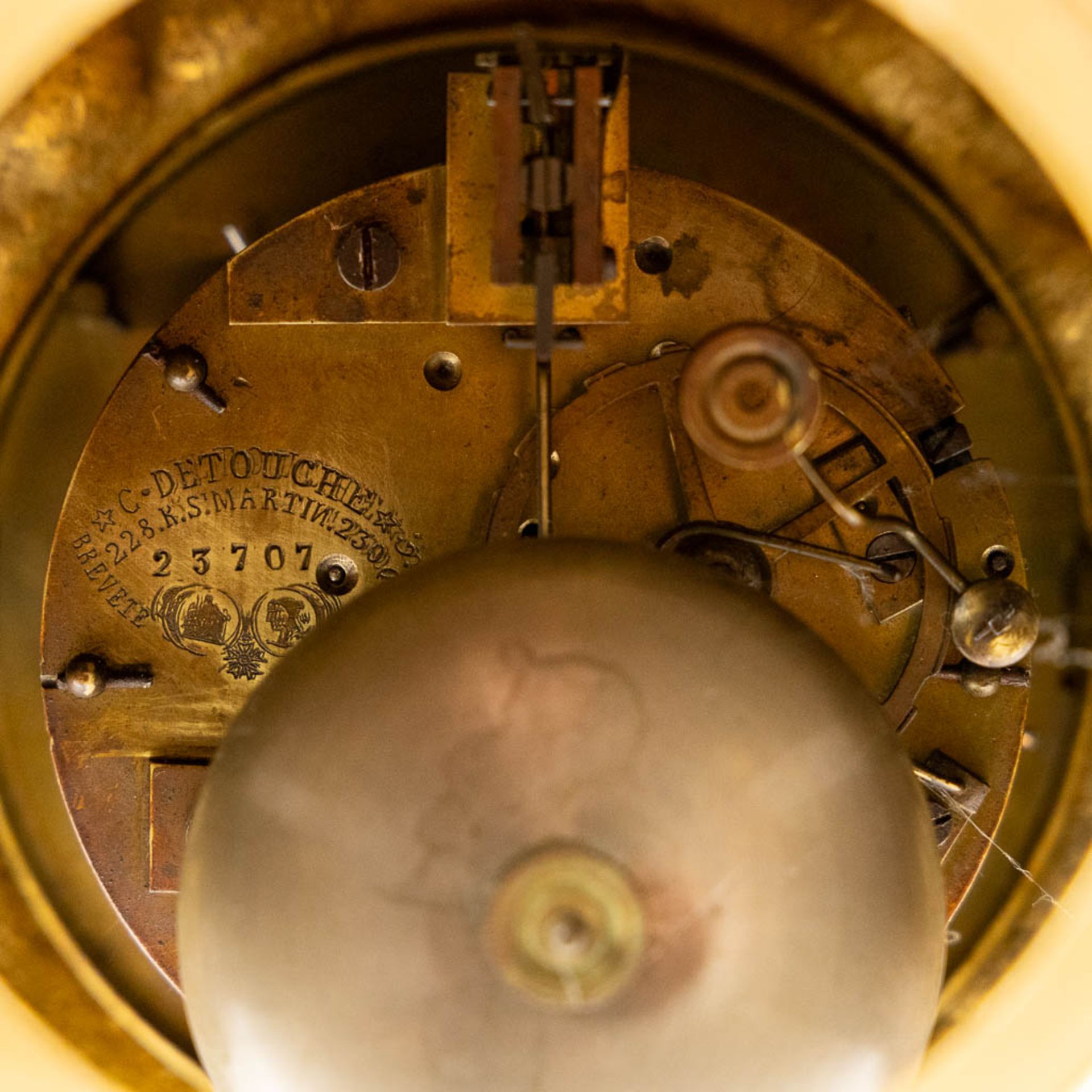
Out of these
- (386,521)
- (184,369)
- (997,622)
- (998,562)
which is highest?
(184,369)

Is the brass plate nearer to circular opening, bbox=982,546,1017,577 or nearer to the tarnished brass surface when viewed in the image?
the tarnished brass surface

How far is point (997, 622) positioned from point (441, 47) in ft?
2.95

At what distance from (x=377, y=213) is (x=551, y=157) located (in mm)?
260

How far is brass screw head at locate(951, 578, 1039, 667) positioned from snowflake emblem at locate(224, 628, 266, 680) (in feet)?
2.29

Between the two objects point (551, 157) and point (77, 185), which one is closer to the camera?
point (551, 157)

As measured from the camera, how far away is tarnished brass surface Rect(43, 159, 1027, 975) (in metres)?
1.15

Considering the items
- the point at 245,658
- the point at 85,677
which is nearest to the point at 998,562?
the point at 245,658

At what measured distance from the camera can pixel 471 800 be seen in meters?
0.75

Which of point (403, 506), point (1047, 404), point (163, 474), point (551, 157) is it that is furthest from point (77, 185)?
point (1047, 404)

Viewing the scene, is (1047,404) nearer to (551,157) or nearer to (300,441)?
(551,157)

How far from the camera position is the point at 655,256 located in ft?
3.88

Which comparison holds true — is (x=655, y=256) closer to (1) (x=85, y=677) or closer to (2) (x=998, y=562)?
(2) (x=998, y=562)

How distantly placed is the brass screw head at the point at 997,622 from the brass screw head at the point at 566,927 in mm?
479

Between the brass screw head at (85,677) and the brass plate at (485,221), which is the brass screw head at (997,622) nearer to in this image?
the brass plate at (485,221)
